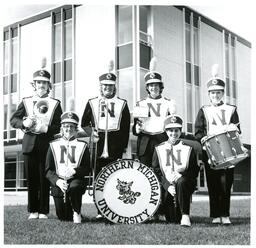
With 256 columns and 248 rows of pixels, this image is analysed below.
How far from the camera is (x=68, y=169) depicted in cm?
603

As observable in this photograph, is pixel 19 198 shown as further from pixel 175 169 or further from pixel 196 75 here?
pixel 175 169

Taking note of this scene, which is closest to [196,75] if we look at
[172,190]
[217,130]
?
[217,130]

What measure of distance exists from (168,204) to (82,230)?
1.22m

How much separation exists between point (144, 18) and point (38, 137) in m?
5.97

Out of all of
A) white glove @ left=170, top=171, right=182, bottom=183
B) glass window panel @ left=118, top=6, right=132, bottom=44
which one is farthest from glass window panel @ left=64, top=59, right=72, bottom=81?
white glove @ left=170, top=171, right=182, bottom=183

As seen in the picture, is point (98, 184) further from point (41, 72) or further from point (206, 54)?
point (206, 54)

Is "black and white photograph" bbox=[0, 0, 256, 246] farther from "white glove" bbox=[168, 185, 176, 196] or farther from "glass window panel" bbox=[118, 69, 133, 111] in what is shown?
"glass window panel" bbox=[118, 69, 133, 111]

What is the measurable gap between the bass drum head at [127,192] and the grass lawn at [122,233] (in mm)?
160

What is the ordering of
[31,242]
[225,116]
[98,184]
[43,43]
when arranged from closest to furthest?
[31,242] → [98,184] → [225,116] → [43,43]

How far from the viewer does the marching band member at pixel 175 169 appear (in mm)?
5864

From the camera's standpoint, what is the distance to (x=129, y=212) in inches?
233

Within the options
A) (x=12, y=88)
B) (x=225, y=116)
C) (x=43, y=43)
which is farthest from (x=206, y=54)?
(x=225, y=116)

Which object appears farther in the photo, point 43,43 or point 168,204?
point 43,43

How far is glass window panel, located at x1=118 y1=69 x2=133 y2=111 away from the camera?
11.2m
